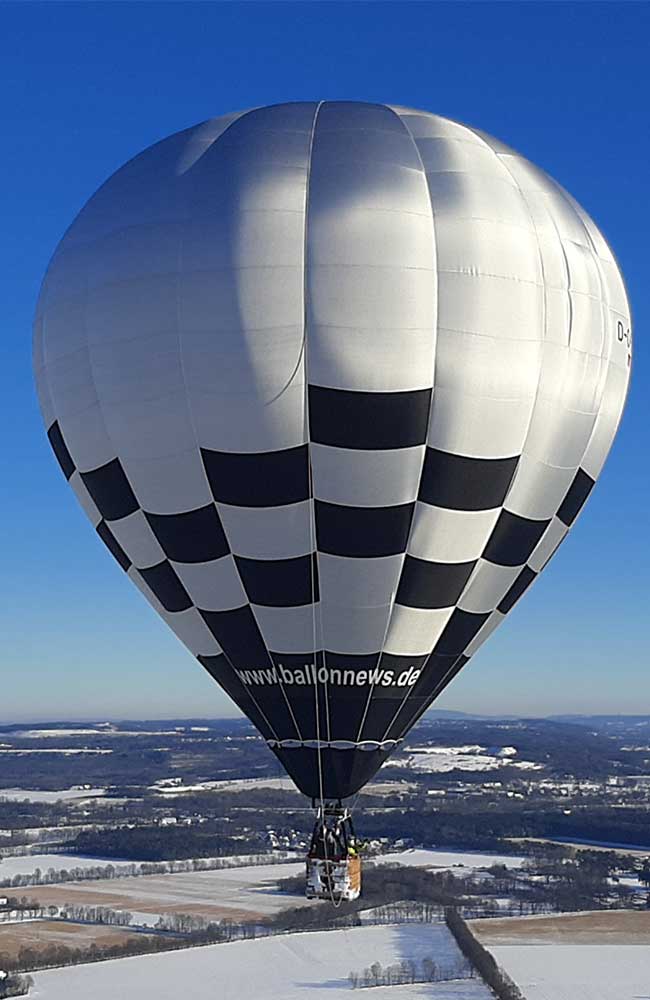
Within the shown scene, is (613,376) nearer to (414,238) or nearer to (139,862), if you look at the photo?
(414,238)

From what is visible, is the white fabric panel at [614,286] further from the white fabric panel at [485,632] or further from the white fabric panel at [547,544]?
the white fabric panel at [485,632]

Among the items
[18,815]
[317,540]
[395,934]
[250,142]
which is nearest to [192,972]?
[395,934]

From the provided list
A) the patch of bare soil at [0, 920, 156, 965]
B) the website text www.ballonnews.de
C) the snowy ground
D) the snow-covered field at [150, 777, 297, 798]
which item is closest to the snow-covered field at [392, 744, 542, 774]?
the snow-covered field at [150, 777, 297, 798]

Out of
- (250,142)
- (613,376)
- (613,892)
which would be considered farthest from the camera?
(613,892)

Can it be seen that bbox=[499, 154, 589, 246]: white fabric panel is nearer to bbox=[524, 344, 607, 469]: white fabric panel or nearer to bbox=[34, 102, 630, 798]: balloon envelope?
bbox=[34, 102, 630, 798]: balloon envelope

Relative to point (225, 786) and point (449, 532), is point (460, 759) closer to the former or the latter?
point (225, 786)

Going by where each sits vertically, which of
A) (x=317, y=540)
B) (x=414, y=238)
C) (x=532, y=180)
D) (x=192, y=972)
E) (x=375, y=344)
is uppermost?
(x=532, y=180)
